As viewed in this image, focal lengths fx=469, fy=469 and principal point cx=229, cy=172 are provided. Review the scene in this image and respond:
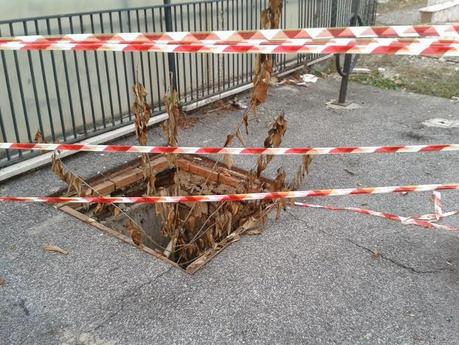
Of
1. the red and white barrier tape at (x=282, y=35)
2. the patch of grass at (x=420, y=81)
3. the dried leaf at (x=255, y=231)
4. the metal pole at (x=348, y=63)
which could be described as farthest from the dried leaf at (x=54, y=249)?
the patch of grass at (x=420, y=81)

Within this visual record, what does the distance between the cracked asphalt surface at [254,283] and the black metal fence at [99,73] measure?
2.58 ft

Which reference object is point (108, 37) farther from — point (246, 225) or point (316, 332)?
point (316, 332)

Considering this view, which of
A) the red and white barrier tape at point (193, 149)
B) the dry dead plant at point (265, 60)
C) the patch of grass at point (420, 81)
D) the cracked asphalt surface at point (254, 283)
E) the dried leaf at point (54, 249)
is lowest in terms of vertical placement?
the cracked asphalt surface at point (254, 283)

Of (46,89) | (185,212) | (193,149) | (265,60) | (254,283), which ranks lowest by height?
(185,212)

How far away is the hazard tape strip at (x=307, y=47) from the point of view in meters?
2.47

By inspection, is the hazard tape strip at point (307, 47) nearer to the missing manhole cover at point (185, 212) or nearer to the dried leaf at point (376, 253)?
the missing manhole cover at point (185, 212)

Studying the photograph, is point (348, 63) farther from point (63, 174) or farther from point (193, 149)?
point (63, 174)

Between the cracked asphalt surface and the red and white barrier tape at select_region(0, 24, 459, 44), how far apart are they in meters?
1.44

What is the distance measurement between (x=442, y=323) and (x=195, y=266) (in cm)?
153

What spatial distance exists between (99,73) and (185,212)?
6.15ft

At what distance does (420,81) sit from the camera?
810 centimetres

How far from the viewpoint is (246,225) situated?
355 cm

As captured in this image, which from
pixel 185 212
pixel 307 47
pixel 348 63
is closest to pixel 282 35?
pixel 307 47

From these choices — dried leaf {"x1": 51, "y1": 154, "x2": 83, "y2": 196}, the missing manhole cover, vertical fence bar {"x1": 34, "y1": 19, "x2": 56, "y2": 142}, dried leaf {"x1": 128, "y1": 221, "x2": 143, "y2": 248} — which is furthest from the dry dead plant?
vertical fence bar {"x1": 34, "y1": 19, "x2": 56, "y2": 142}
